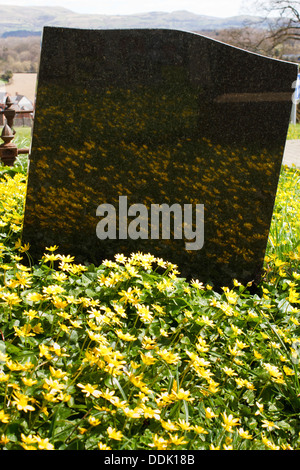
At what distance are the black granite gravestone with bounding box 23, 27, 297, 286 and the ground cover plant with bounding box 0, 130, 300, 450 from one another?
35 cm

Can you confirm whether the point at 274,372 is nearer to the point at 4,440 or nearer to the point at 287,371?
the point at 287,371

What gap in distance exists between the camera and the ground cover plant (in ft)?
5.00

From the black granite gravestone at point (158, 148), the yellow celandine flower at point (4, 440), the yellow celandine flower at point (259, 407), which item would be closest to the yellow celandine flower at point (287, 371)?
the yellow celandine flower at point (259, 407)

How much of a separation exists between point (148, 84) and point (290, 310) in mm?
1657

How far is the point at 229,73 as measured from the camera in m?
2.71

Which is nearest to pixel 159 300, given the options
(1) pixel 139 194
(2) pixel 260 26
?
(1) pixel 139 194

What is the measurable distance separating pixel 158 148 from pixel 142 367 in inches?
61.7

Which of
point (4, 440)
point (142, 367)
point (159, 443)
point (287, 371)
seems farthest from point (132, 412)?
point (287, 371)

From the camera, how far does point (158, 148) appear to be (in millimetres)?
2840

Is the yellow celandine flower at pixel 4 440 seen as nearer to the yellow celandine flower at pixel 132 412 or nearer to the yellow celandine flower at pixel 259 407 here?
the yellow celandine flower at pixel 132 412

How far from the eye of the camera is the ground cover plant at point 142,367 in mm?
Result: 1523

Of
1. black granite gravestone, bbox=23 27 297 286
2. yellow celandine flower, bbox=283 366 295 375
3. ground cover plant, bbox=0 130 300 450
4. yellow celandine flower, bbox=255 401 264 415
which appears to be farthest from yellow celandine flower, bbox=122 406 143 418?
black granite gravestone, bbox=23 27 297 286

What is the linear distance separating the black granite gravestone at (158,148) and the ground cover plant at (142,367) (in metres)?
0.35
